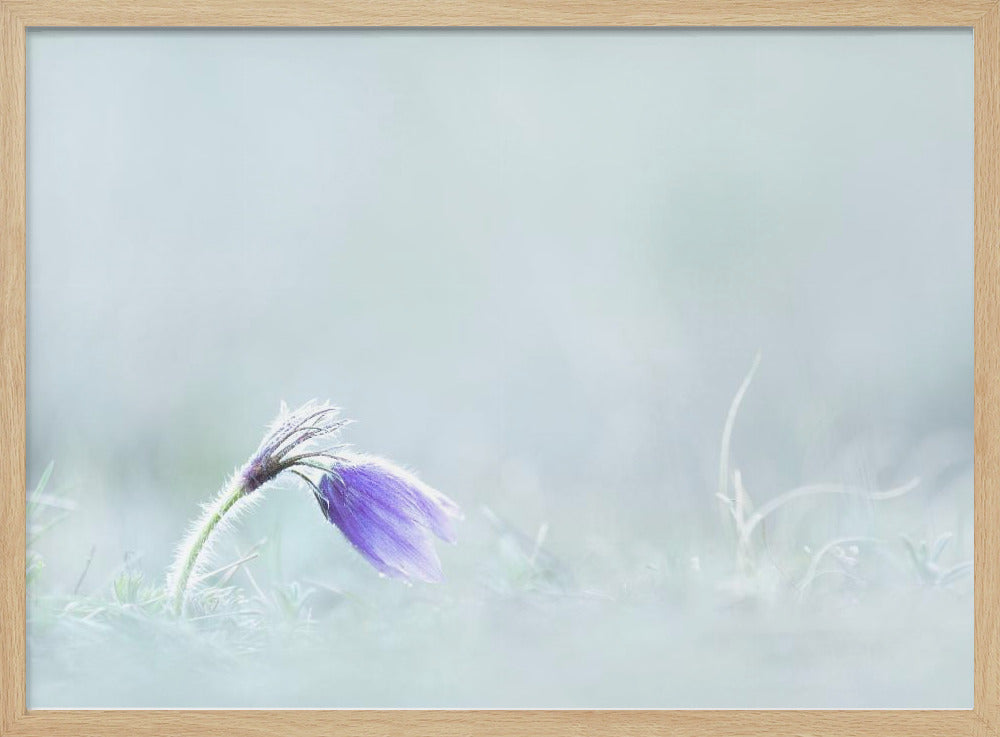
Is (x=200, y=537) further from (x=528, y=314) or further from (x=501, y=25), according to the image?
(x=501, y=25)

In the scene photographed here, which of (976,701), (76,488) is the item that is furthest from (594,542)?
(76,488)

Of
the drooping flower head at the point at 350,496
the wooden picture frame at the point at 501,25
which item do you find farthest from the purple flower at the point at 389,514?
the wooden picture frame at the point at 501,25

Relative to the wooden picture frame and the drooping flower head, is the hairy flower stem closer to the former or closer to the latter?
the drooping flower head

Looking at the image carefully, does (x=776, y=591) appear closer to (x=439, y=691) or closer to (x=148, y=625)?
(x=439, y=691)

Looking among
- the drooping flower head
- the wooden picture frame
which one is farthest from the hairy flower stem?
the wooden picture frame

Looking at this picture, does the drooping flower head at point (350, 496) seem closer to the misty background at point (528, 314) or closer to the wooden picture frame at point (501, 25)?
the misty background at point (528, 314)

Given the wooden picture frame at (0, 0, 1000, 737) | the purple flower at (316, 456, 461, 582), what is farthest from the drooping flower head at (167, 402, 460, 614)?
the wooden picture frame at (0, 0, 1000, 737)
